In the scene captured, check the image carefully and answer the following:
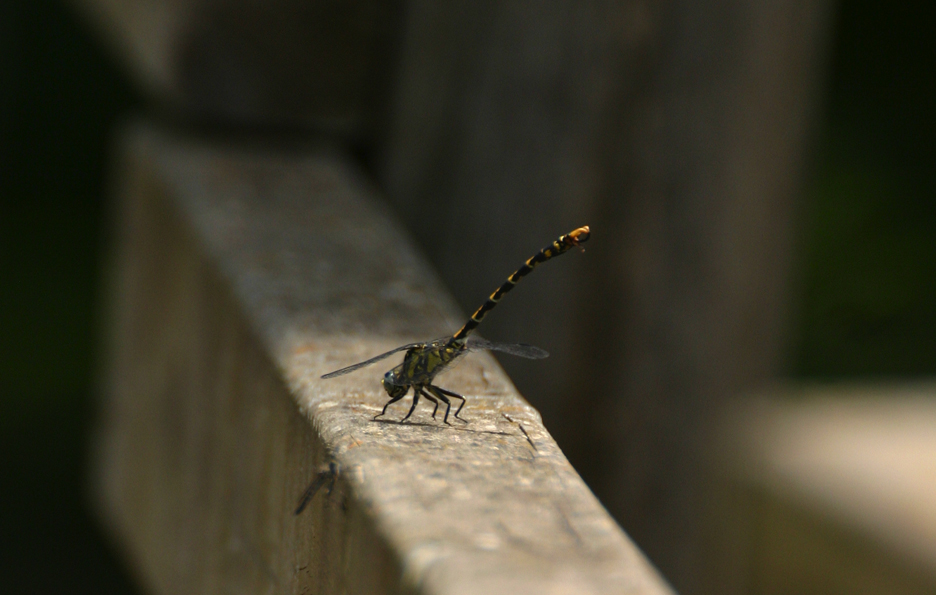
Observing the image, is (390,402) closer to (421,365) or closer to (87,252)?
(421,365)

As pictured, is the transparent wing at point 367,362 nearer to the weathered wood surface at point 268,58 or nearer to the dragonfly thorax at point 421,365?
the dragonfly thorax at point 421,365

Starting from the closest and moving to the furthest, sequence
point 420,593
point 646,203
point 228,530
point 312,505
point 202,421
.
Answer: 1. point 420,593
2. point 312,505
3. point 228,530
4. point 202,421
5. point 646,203

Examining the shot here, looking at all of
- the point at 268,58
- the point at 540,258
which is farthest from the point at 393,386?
the point at 268,58

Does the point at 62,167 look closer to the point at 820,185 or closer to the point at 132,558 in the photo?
the point at 132,558

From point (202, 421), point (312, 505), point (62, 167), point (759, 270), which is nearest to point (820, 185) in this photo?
point (759, 270)

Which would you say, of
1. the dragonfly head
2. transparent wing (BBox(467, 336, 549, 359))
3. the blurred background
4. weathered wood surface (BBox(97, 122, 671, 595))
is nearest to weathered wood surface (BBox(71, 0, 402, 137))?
weathered wood surface (BBox(97, 122, 671, 595))

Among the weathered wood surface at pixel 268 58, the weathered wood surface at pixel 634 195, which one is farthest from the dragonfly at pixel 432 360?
the weathered wood surface at pixel 268 58

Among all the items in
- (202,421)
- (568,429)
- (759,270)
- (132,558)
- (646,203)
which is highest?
(646,203)
